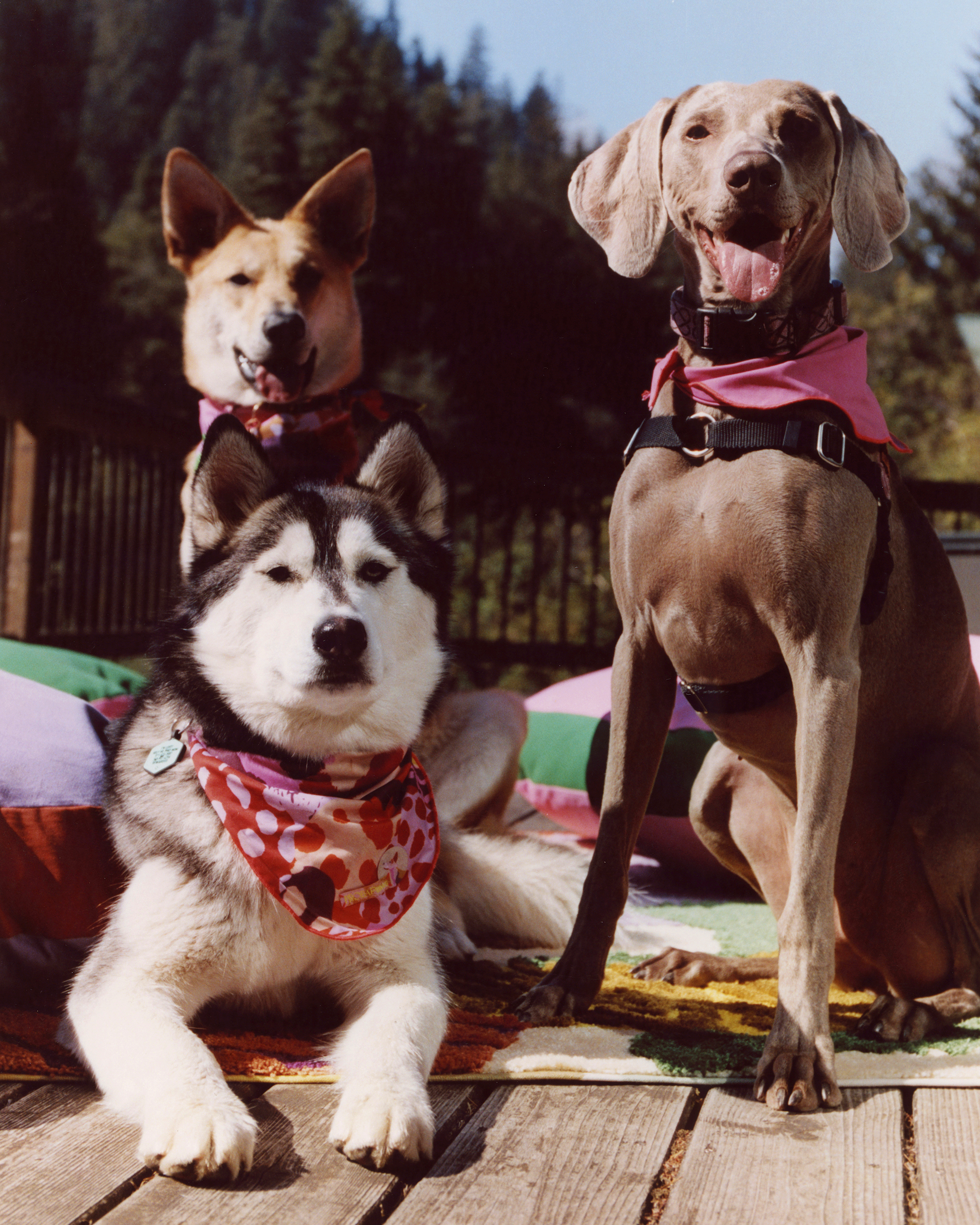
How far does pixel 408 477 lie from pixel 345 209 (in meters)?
1.87

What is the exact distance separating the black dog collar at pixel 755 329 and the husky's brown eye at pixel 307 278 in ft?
5.73

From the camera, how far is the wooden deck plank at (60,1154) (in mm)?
1277

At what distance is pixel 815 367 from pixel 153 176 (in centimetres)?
1910

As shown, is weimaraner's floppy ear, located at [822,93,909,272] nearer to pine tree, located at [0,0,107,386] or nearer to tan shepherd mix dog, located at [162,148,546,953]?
tan shepherd mix dog, located at [162,148,546,953]

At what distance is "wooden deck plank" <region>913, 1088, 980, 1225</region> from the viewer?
130cm

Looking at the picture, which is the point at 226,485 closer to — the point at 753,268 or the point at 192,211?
the point at 753,268

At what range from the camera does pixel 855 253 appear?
6.30 ft

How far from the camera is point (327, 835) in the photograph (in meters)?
1.78

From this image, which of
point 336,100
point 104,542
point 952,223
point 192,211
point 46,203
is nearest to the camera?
point 192,211

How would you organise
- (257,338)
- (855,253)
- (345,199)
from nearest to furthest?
(855,253), (257,338), (345,199)

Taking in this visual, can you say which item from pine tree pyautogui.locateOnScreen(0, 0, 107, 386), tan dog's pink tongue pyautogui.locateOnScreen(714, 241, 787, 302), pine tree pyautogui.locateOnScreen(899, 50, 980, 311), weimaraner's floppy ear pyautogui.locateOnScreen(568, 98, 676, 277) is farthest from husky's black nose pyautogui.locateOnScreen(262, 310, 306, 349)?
pine tree pyautogui.locateOnScreen(899, 50, 980, 311)

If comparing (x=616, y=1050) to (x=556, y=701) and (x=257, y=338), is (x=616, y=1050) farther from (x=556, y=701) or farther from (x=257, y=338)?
(x=257, y=338)

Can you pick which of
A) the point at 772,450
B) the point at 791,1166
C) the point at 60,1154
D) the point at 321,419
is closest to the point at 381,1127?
the point at 60,1154

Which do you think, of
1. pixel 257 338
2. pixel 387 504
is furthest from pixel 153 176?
pixel 387 504
